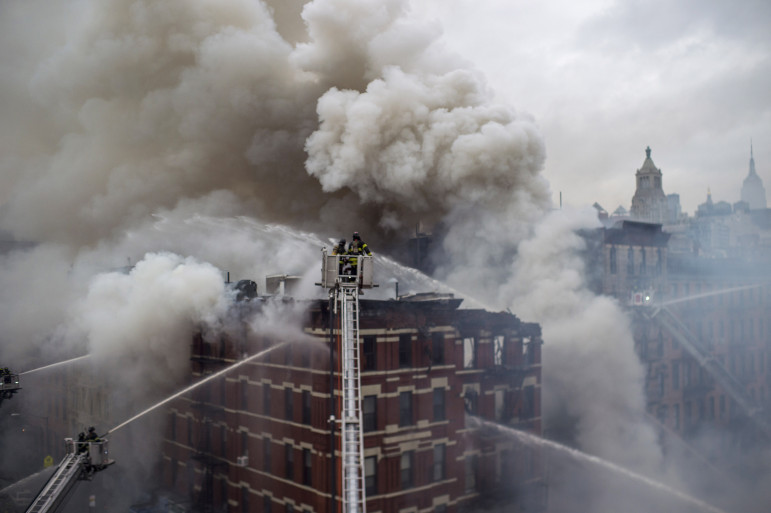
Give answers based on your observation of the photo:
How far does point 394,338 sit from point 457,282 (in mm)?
9408

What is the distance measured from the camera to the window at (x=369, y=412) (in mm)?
19938

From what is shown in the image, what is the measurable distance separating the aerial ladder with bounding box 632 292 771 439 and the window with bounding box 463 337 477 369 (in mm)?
12545

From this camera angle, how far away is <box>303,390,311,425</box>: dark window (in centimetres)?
2064

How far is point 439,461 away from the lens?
21609 mm

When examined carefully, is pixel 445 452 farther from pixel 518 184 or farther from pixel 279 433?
pixel 518 184

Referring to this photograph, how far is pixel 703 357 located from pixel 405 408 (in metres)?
23.1

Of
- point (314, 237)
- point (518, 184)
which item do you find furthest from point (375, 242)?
point (518, 184)

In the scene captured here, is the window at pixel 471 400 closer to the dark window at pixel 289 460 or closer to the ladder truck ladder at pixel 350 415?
the dark window at pixel 289 460

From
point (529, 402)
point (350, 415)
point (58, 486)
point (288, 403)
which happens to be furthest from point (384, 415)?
point (58, 486)

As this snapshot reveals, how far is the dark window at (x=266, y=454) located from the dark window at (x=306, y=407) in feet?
7.36

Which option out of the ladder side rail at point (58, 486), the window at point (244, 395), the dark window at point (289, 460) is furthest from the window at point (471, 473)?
the ladder side rail at point (58, 486)

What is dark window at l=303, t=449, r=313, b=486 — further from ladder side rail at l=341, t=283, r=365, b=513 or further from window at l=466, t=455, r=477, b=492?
ladder side rail at l=341, t=283, r=365, b=513

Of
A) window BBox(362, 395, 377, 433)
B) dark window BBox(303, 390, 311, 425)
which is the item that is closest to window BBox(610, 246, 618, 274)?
window BBox(362, 395, 377, 433)

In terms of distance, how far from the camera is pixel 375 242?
113 feet
